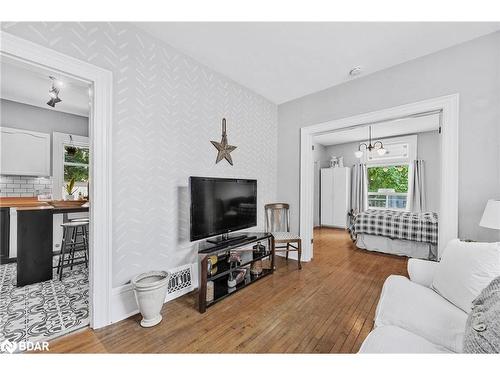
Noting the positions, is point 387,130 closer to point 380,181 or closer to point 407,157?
point 407,157

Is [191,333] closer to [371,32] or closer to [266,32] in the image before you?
[266,32]

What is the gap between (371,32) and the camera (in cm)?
200

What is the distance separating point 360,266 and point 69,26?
418 cm

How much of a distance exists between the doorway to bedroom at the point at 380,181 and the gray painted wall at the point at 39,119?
17.6 feet

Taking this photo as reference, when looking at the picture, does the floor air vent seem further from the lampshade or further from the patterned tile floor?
the lampshade

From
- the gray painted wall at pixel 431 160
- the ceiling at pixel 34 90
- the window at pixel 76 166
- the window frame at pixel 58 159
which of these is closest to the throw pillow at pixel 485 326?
the ceiling at pixel 34 90

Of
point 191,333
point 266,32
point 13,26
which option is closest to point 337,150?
point 266,32

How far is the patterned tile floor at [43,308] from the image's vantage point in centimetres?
165

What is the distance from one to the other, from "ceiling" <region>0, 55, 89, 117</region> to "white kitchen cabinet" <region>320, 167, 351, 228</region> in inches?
236

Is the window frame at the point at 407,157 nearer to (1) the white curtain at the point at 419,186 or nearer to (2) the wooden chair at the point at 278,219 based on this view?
(1) the white curtain at the point at 419,186

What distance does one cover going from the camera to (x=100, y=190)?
5.60ft

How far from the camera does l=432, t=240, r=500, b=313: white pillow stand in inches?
49.4

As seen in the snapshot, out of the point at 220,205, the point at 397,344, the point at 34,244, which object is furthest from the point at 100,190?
the point at 397,344

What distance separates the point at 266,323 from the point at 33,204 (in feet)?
12.3
